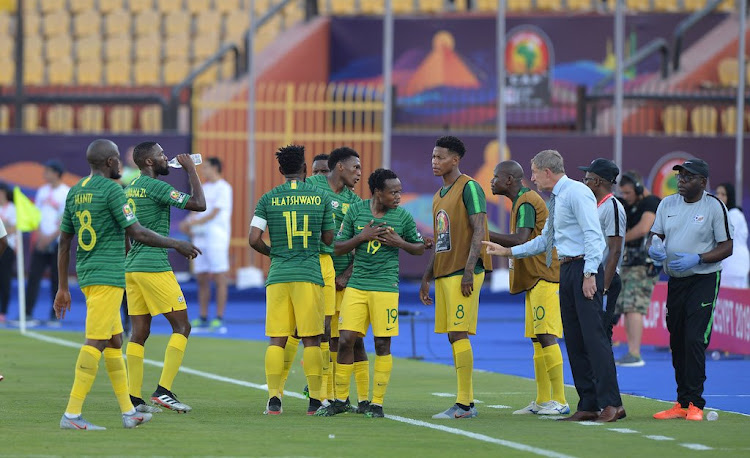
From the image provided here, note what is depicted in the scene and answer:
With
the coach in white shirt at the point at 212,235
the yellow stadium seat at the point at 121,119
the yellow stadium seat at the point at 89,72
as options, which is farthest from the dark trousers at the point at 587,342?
the yellow stadium seat at the point at 89,72

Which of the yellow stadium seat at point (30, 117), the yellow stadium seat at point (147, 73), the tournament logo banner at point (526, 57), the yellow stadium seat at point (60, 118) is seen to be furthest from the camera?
the yellow stadium seat at point (147, 73)

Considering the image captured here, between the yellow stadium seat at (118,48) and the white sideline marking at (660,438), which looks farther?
the yellow stadium seat at (118,48)

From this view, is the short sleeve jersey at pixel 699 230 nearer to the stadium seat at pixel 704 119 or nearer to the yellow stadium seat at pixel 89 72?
the stadium seat at pixel 704 119

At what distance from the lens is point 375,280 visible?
1127 centimetres

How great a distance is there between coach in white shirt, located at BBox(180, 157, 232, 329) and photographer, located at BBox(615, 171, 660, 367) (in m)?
6.23

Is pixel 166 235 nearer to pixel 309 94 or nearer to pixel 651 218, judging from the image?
pixel 651 218

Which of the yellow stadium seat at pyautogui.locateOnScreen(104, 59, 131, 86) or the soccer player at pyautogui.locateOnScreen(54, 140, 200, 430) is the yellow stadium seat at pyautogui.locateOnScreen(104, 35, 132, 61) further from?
the soccer player at pyautogui.locateOnScreen(54, 140, 200, 430)

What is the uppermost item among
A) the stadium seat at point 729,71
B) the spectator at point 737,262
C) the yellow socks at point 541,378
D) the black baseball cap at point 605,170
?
the stadium seat at point 729,71

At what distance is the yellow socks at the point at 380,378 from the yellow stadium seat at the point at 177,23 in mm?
21558

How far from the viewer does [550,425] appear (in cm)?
1072

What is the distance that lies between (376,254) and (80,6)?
76.3 ft

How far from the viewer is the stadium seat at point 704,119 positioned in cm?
2717

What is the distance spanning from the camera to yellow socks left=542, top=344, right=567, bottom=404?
453 inches

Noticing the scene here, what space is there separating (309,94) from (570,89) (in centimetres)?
577
